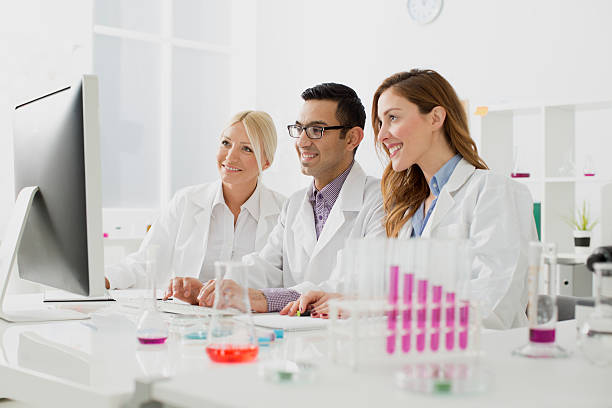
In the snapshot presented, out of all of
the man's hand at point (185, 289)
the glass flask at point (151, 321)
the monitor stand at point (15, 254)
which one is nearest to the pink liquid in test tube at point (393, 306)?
the glass flask at point (151, 321)

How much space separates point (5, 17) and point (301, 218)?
296 cm

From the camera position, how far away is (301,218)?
2.55m

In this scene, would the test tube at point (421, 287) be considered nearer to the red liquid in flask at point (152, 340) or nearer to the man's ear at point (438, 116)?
the red liquid in flask at point (152, 340)

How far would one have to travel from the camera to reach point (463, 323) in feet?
3.33

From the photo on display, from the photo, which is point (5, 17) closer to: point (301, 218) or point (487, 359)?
point (301, 218)

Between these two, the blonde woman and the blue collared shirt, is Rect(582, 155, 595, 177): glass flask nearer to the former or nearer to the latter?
the blonde woman

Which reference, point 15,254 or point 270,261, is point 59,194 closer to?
point 15,254

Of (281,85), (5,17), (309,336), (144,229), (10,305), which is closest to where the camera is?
(309,336)

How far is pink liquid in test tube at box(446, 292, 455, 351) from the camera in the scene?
3.26 feet

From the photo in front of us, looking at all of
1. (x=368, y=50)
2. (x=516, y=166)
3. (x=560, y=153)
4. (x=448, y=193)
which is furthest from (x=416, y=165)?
(x=368, y=50)

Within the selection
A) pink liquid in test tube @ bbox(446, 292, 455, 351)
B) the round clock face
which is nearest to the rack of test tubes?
pink liquid in test tube @ bbox(446, 292, 455, 351)

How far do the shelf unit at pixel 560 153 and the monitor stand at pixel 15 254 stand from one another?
3014 mm

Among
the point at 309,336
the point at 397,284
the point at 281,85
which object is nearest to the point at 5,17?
the point at 281,85

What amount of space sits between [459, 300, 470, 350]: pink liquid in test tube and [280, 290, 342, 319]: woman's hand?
0.72 metres
